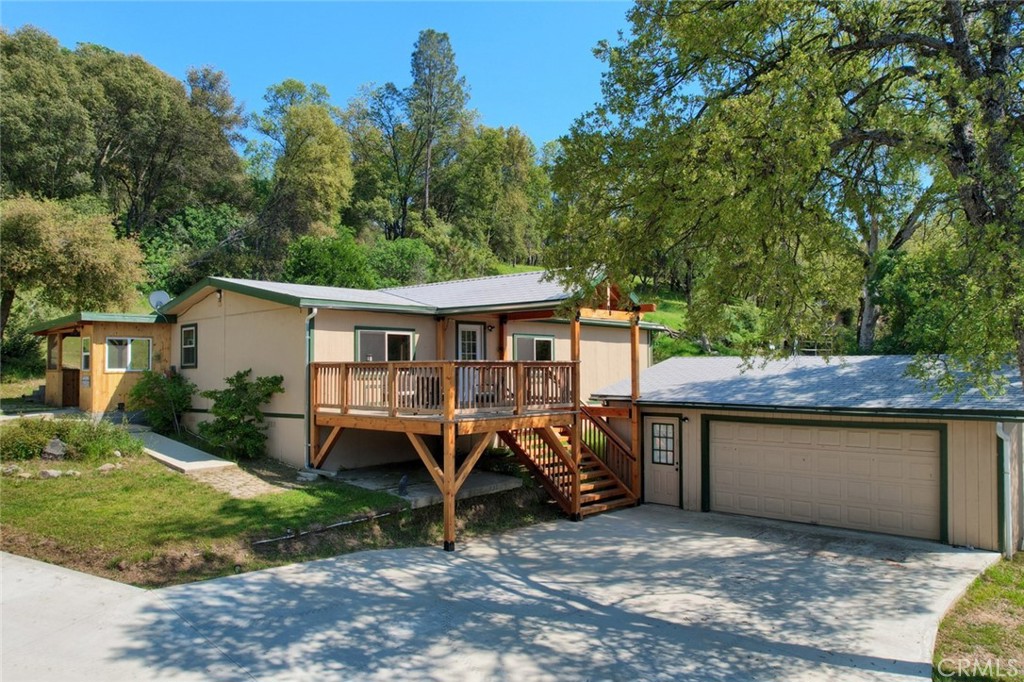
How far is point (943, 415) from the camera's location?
9.80 m

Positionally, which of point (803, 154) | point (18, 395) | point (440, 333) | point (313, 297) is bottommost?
point (18, 395)

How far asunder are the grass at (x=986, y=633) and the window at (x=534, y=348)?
10.5 m

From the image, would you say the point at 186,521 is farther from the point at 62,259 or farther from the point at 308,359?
the point at 62,259

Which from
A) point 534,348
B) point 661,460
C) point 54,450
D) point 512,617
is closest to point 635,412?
point 661,460

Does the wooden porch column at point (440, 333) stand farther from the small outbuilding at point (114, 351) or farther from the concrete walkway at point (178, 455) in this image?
the small outbuilding at point (114, 351)

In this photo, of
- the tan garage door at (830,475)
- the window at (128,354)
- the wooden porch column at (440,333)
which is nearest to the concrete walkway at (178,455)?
the window at (128,354)

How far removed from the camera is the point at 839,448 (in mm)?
11305

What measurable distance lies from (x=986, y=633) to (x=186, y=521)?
10348 millimetres

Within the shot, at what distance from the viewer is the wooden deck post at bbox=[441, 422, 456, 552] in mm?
9969

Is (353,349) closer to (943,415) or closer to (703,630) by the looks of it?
(703,630)

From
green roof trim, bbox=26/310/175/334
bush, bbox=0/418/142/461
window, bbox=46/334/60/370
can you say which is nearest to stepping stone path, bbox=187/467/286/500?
bush, bbox=0/418/142/461

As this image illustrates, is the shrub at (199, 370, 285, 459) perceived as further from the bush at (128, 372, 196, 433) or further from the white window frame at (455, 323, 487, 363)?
the white window frame at (455, 323, 487, 363)

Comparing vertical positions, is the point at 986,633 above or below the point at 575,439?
below

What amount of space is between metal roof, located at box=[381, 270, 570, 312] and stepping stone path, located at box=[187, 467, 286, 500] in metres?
5.19
